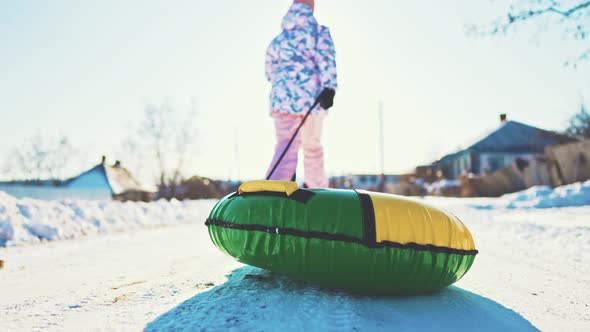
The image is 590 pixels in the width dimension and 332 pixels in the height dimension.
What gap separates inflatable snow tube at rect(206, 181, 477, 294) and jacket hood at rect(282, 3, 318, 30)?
7.61 ft

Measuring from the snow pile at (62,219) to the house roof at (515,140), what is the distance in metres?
27.3

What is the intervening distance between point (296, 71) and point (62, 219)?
9.14 ft

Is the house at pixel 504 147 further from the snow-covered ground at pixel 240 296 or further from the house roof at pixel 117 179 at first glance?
the house roof at pixel 117 179

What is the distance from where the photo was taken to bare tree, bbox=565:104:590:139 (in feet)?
75.8

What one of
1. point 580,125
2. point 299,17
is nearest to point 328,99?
point 299,17

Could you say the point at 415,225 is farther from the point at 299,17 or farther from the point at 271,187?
the point at 299,17

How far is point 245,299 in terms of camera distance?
1.24 meters

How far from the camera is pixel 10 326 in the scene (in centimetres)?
110

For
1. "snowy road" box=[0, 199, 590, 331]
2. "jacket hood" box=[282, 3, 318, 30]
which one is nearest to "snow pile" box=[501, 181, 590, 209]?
"snowy road" box=[0, 199, 590, 331]

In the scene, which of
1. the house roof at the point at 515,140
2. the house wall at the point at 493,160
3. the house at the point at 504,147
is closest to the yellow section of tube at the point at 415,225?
the house at the point at 504,147

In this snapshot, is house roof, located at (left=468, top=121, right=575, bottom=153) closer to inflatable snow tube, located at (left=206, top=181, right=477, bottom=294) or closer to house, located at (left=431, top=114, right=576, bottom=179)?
house, located at (left=431, top=114, right=576, bottom=179)

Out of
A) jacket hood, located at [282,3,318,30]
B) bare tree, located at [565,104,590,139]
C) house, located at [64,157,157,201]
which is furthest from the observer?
house, located at [64,157,157,201]

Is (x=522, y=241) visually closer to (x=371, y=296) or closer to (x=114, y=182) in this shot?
(x=371, y=296)

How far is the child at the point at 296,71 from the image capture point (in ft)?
10.6
